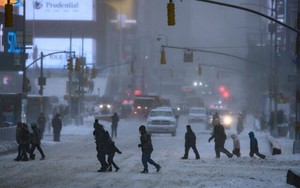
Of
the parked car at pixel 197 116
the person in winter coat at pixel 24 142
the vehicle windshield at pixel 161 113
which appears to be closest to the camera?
the person in winter coat at pixel 24 142

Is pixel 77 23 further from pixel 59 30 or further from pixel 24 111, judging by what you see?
pixel 24 111

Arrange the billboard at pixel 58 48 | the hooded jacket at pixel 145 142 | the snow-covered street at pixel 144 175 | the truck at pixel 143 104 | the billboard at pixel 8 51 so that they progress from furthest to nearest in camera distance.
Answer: the billboard at pixel 58 48 < the truck at pixel 143 104 < the billboard at pixel 8 51 < the hooded jacket at pixel 145 142 < the snow-covered street at pixel 144 175

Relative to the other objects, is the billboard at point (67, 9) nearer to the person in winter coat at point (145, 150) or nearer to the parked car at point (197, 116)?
the parked car at point (197, 116)

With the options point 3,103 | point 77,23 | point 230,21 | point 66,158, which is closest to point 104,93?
point 77,23

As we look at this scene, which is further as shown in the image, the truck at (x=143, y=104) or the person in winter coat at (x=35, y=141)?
the truck at (x=143, y=104)

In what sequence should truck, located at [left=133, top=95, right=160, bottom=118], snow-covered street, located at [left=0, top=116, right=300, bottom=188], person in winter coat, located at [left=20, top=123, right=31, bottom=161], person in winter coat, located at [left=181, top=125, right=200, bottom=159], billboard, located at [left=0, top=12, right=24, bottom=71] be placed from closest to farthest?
1. snow-covered street, located at [left=0, top=116, right=300, bottom=188]
2. person in winter coat, located at [left=20, top=123, right=31, bottom=161]
3. person in winter coat, located at [left=181, top=125, right=200, bottom=159]
4. billboard, located at [left=0, top=12, right=24, bottom=71]
5. truck, located at [left=133, top=95, right=160, bottom=118]

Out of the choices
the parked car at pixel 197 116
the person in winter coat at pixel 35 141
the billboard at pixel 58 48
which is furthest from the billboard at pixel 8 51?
the billboard at pixel 58 48

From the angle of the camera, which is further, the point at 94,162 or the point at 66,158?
the point at 66,158

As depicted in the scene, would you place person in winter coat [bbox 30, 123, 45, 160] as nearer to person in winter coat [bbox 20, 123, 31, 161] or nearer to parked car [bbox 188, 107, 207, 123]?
person in winter coat [bbox 20, 123, 31, 161]

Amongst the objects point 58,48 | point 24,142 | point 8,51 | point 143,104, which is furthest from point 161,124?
point 58,48

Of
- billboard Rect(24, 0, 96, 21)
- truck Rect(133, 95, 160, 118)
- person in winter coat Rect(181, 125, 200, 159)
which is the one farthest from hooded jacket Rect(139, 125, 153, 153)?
billboard Rect(24, 0, 96, 21)

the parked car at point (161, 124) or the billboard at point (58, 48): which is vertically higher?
the billboard at point (58, 48)

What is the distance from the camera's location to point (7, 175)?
23.9 metres

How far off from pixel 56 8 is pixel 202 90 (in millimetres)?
50812
